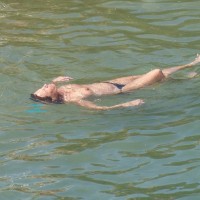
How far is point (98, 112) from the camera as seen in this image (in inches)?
379

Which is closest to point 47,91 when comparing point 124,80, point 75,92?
point 75,92

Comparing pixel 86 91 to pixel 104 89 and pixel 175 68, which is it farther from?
pixel 175 68

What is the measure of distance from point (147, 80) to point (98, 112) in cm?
114

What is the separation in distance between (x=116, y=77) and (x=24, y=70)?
5.12 feet

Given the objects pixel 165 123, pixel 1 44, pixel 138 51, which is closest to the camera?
pixel 165 123

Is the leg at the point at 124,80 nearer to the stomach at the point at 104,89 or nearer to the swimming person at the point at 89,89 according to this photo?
the swimming person at the point at 89,89

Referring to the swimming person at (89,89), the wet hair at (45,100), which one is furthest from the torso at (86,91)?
the wet hair at (45,100)

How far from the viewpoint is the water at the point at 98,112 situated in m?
7.46

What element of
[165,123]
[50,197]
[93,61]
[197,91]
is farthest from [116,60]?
[50,197]

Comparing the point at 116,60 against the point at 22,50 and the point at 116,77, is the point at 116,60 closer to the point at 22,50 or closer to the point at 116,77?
the point at 116,77

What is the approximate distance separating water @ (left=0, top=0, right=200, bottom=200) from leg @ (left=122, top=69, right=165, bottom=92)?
0.39ft

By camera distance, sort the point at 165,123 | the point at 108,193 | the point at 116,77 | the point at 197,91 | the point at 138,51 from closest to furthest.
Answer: the point at 108,193 → the point at 165,123 → the point at 197,91 → the point at 116,77 → the point at 138,51

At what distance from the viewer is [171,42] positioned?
12.3 meters

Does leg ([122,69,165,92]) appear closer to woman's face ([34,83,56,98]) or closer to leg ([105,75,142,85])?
leg ([105,75,142,85])
